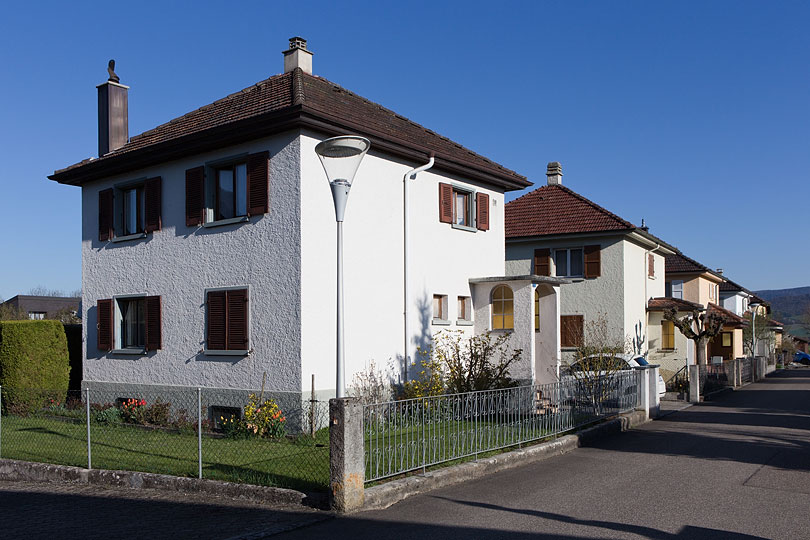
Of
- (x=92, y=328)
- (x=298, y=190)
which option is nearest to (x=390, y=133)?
(x=298, y=190)

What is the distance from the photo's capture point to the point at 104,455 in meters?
11.1

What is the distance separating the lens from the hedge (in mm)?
16891

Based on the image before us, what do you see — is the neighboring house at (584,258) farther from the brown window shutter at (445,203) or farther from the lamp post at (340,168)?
the lamp post at (340,168)

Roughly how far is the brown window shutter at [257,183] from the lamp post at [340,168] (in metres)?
5.41

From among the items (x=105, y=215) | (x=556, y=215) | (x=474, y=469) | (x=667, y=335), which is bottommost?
(x=474, y=469)

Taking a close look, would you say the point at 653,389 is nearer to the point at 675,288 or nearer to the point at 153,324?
the point at 153,324

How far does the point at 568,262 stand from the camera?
2758cm

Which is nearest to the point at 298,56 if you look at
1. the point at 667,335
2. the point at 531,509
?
the point at 531,509

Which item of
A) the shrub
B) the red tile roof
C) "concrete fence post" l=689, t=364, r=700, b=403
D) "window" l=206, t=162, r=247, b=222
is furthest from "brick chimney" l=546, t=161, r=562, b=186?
the shrub

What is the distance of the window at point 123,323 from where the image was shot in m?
16.7

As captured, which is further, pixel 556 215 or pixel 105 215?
pixel 556 215

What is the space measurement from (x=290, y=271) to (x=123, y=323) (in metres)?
5.92

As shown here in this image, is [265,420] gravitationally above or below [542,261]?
below

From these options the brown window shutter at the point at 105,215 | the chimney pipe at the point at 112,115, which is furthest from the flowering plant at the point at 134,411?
the chimney pipe at the point at 112,115
